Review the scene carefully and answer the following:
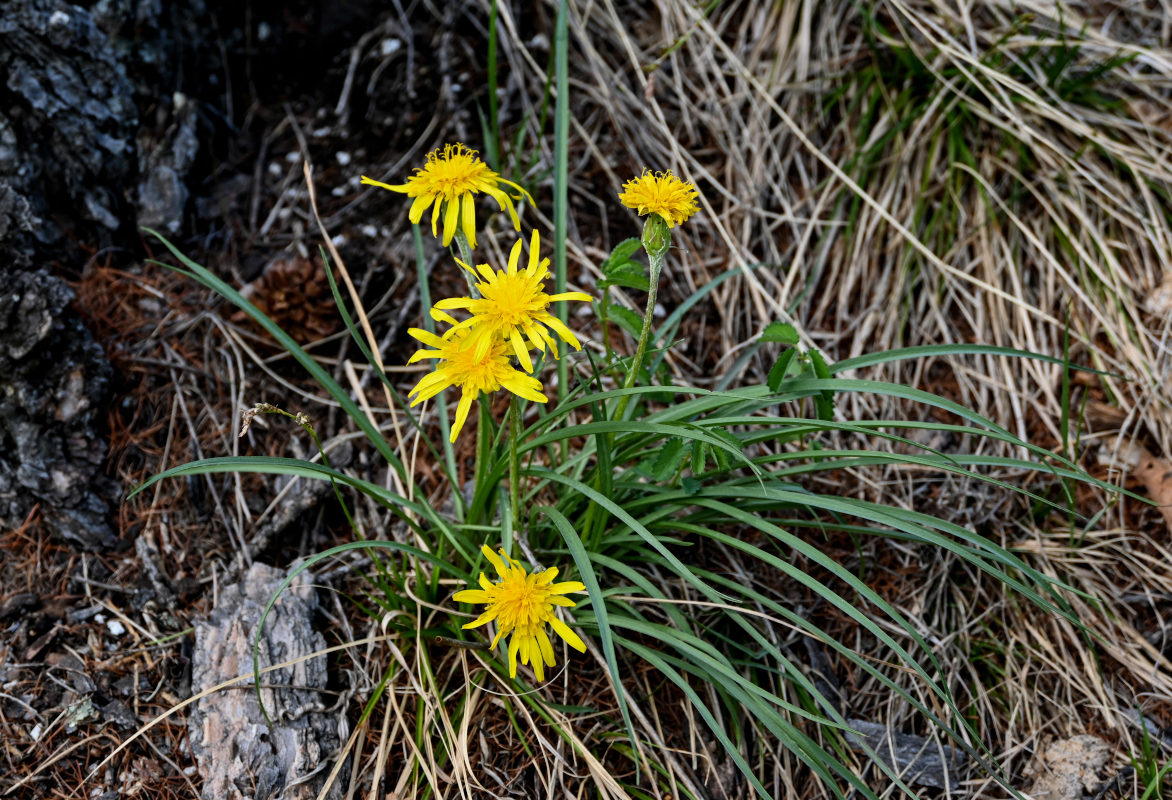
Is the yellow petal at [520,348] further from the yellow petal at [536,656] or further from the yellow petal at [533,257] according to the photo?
the yellow petal at [536,656]

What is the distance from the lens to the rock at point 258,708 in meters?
1.43

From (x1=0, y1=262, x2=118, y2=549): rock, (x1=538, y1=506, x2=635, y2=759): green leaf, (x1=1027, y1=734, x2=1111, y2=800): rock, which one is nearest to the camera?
(x1=538, y1=506, x2=635, y2=759): green leaf

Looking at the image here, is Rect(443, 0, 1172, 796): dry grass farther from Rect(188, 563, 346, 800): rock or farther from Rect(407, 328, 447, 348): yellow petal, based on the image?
Rect(188, 563, 346, 800): rock

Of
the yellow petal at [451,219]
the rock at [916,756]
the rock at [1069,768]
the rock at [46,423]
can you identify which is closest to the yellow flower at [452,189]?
the yellow petal at [451,219]

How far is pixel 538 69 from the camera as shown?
2.21 m

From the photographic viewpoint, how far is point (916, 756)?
1597 millimetres

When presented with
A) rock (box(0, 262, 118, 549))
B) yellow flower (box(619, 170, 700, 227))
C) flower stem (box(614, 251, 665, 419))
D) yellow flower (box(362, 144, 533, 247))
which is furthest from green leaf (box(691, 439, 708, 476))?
rock (box(0, 262, 118, 549))

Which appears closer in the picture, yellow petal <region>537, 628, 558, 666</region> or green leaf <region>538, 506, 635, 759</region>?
green leaf <region>538, 506, 635, 759</region>

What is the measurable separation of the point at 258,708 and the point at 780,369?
1.18 m

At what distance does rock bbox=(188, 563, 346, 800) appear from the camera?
143 cm

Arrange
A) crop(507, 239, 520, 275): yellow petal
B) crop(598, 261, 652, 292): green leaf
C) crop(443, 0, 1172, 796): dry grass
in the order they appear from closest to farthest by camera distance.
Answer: crop(507, 239, 520, 275): yellow petal → crop(598, 261, 652, 292): green leaf → crop(443, 0, 1172, 796): dry grass

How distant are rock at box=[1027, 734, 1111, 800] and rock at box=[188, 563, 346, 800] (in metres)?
1.41

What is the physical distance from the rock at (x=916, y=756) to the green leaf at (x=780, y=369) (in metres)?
0.74

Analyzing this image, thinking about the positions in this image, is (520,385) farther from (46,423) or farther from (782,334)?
(46,423)
